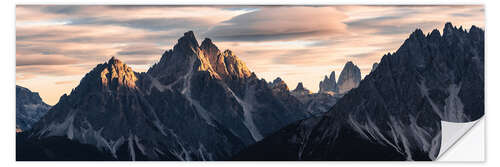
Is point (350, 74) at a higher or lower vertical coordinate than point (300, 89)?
higher

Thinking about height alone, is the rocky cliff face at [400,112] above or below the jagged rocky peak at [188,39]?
below

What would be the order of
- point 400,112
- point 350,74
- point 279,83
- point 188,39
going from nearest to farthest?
point 279,83 < point 188,39 < point 350,74 < point 400,112

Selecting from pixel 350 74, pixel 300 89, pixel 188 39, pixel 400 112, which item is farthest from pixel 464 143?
pixel 400 112

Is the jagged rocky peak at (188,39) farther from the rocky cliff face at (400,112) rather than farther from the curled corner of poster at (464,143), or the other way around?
the rocky cliff face at (400,112)

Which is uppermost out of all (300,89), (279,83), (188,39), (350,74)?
(188,39)

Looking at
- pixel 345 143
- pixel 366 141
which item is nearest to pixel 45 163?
pixel 366 141

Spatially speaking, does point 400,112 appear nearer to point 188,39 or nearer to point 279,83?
point 279,83

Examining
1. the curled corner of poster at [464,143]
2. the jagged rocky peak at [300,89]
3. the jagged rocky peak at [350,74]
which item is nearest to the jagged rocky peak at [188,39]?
the jagged rocky peak at [300,89]

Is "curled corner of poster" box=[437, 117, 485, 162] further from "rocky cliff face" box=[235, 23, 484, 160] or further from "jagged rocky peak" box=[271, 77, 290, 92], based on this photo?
"rocky cliff face" box=[235, 23, 484, 160]

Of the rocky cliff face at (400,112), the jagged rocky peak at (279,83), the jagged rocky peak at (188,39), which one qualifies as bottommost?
the rocky cliff face at (400,112)

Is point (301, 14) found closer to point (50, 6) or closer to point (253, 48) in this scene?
point (253, 48)
